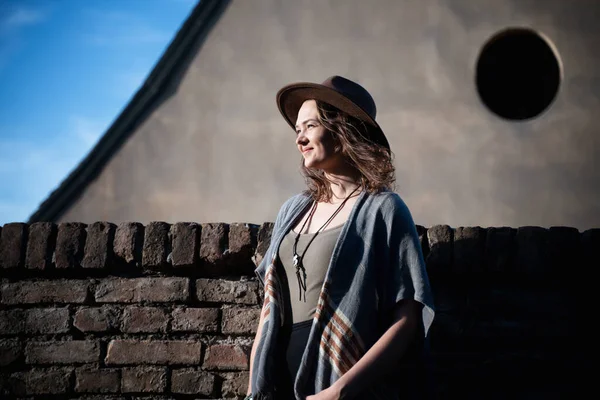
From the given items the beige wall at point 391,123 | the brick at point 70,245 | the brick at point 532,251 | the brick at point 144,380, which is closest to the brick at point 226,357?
the brick at point 144,380

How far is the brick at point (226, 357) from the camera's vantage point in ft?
8.34

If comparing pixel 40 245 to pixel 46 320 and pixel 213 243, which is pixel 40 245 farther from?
pixel 213 243

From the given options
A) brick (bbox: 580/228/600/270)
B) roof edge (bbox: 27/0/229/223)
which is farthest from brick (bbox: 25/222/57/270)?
roof edge (bbox: 27/0/229/223)

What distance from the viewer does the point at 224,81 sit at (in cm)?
597

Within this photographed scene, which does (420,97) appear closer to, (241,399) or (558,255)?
(558,255)

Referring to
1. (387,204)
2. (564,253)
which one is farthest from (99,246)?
(564,253)

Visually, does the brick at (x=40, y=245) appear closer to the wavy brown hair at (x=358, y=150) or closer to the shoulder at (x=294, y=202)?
the shoulder at (x=294, y=202)

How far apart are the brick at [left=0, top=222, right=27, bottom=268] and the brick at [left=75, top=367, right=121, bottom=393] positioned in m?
0.54

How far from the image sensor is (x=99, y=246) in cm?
271

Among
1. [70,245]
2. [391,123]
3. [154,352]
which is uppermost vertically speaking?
[391,123]

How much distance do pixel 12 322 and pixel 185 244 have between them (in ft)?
2.49

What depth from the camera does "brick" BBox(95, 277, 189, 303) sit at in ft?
8.65

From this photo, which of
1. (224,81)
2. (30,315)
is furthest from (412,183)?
(30,315)

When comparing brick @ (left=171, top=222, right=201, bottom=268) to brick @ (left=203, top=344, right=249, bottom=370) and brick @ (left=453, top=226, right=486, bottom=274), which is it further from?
brick @ (left=453, top=226, right=486, bottom=274)
